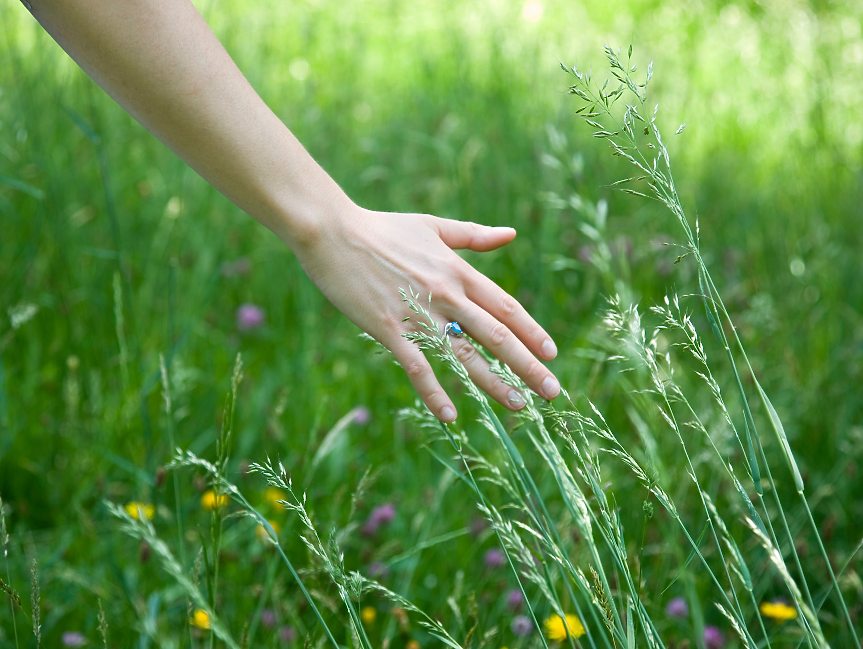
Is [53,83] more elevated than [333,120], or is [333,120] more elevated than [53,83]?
[53,83]

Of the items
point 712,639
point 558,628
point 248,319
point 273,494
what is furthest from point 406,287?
point 248,319

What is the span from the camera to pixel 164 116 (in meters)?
1.02

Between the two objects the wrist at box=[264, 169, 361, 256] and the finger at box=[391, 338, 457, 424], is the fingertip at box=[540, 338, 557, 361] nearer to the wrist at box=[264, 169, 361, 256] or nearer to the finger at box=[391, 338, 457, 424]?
the finger at box=[391, 338, 457, 424]

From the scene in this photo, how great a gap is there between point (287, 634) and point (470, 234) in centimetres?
85

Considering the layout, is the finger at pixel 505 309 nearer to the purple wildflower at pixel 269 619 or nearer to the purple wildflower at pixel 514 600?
the purple wildflower at pixel 514 600

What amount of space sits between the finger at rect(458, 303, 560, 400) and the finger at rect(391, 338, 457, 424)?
0.32 feet

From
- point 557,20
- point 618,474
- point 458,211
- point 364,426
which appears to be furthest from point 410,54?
point 618,474

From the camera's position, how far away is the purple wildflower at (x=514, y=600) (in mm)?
1440

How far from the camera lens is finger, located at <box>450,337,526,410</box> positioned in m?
1.14

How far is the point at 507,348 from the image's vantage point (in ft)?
3.75

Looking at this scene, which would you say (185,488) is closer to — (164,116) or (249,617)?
(249,617)

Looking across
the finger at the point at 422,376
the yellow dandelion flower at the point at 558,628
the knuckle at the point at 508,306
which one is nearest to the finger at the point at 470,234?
the knuckle at the point at 508,306

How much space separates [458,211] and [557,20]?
12.5 feet

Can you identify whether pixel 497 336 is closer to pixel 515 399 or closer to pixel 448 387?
pixel 515 399
